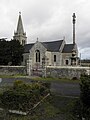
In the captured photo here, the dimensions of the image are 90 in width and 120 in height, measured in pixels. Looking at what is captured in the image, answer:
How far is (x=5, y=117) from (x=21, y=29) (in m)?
59.0

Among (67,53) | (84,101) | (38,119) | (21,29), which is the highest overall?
(21,29)

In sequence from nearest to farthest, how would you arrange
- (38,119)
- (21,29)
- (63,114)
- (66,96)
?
(38,119) < (63,114) < (66,96) < (21,29)

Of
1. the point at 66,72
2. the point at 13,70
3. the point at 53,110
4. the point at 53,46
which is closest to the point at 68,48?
the point at 53,46

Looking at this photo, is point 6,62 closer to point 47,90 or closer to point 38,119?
point 47,90

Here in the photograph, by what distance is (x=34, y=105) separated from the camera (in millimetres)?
12320

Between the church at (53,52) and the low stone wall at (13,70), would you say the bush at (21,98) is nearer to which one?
the low stone wall at (13,70)

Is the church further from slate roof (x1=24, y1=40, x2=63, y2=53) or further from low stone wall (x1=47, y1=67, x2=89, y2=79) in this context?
low stone wall (x1=47, y1=67, x2=89, y2=79)

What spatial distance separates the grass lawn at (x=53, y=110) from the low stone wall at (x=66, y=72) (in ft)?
51.9

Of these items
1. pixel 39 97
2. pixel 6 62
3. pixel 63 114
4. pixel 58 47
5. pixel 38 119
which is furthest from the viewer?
pixel 58 47

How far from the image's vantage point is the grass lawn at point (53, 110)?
1099 cm

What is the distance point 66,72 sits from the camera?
31.5 m

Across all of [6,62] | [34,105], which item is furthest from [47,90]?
[6,62]

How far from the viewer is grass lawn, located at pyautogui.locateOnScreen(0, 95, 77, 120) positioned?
10992 mm

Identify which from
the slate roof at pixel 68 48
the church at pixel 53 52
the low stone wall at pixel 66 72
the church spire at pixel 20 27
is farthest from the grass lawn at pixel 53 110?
the church spire at pixel 20 27
